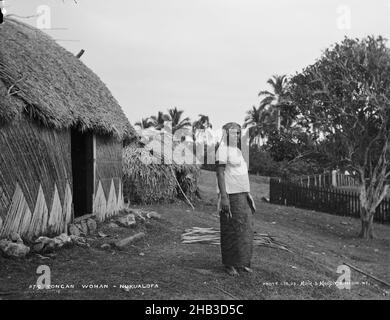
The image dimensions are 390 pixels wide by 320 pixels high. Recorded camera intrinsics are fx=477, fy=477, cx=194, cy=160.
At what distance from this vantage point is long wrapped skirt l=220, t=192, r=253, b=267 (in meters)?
6.01

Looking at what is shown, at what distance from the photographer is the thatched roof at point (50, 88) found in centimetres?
737

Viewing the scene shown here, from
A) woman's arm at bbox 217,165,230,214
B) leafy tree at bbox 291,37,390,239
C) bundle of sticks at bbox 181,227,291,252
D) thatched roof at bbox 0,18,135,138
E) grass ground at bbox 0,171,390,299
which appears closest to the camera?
grass ground at bbox 0,171,390,299

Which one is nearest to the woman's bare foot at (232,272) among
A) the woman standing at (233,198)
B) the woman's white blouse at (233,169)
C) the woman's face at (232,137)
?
the woman standing at (233,198)

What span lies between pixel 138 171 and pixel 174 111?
3511 centimetres

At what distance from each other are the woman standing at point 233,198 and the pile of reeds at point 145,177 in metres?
9.90

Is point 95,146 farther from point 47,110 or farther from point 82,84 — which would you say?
point 47,110

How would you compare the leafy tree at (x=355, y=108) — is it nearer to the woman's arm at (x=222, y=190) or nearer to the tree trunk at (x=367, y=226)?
the tree trunk at (x=367, y=226)

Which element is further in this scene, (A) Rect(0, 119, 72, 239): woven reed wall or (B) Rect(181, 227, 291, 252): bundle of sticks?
(B) Rect(181, 227, 291, 252): bundle of sticks

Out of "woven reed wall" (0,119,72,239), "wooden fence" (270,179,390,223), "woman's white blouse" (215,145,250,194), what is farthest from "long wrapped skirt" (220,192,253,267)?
"wooden fence" (270,179,390,223)

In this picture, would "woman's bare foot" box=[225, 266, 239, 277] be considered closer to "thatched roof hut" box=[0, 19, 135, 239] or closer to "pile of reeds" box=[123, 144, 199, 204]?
"thatched roof hut" box=[0, 19, 135, 239]

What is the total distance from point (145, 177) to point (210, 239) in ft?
25.8

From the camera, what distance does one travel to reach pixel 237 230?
6.01 meters
